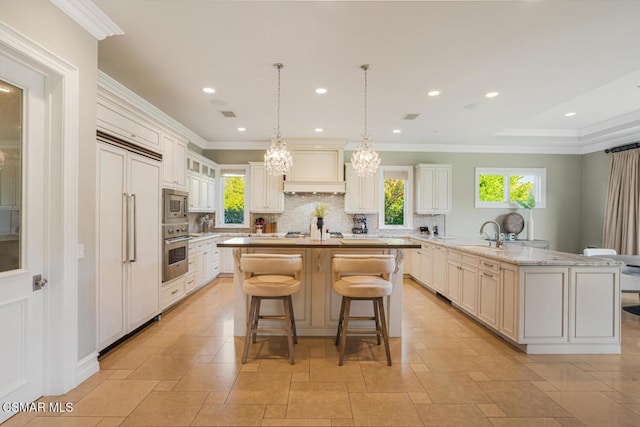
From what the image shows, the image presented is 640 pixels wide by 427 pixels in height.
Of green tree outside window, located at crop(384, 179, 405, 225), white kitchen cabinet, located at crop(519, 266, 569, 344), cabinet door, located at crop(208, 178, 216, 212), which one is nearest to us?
white kitchen cabinet, located at crop(519, 266, 569, 344)

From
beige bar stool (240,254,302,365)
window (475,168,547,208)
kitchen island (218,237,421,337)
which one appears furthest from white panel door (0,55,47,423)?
window (475,168,547,208)

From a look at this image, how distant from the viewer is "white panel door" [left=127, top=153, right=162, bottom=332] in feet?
9.88

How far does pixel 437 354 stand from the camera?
2723 mm

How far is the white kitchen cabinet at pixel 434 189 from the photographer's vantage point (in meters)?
5.98

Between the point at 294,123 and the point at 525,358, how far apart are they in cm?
439

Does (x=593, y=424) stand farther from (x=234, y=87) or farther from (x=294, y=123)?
(x=294, y=123)

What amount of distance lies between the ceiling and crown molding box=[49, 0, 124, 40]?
0.22 feet

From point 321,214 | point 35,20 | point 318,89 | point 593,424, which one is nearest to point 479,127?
point 318,89

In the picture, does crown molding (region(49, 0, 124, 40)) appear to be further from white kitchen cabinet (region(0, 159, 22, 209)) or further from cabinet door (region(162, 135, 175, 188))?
cabinet door (region(162, 135, 175, 188))

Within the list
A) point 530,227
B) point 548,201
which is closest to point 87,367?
point 530,227

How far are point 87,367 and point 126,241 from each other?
1.15m

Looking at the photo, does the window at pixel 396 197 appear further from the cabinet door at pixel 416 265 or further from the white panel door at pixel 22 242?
the white panel door at pixel 22 242

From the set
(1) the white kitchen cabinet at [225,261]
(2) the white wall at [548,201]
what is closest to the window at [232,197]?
(2) the white wall at [548,201]

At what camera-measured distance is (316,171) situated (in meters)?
5.89
